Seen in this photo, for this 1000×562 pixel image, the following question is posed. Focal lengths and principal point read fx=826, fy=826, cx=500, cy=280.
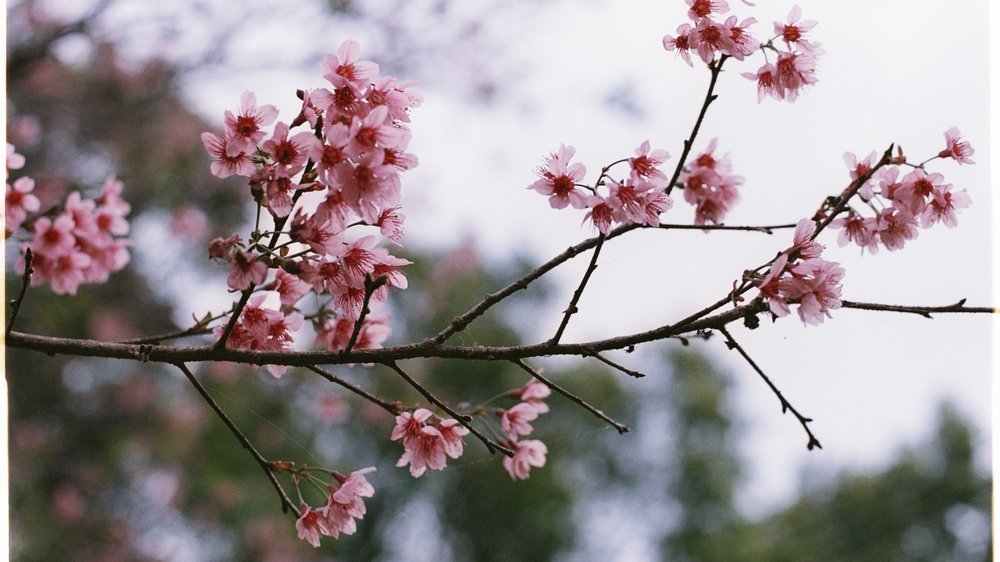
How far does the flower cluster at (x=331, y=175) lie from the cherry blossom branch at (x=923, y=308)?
1.24 feet

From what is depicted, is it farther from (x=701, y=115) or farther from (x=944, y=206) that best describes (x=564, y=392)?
(x=944, y=206)

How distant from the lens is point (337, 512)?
2.54ft

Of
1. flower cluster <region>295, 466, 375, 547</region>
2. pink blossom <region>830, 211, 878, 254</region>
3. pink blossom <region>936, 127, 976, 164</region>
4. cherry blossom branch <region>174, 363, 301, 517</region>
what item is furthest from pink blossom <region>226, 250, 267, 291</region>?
pink blossom <region>936, 127, 976, 164</region>

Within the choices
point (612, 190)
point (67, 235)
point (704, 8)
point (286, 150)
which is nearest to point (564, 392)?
point (612, 190)

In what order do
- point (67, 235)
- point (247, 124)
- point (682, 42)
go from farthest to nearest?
point (67, 235), point (682, 42), point (247, 124)

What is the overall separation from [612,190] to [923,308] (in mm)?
285

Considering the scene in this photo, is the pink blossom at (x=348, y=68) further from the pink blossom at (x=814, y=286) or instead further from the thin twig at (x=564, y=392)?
the pink blossom at (x=814, y=286)

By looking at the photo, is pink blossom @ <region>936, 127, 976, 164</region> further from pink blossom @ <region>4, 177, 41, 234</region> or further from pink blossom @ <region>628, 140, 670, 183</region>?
pink blossom @ <region>4, 177, 41, 234</region>

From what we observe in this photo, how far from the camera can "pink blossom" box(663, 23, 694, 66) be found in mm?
821

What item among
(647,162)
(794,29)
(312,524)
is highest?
(794,29)

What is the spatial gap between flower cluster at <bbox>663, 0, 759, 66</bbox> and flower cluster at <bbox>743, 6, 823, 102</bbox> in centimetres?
6

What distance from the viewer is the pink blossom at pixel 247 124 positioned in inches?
28.4

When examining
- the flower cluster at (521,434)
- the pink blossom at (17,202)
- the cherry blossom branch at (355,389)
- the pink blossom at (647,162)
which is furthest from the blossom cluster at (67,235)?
the pink blossom at (647,162)

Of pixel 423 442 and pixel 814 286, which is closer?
pixel 814 286
